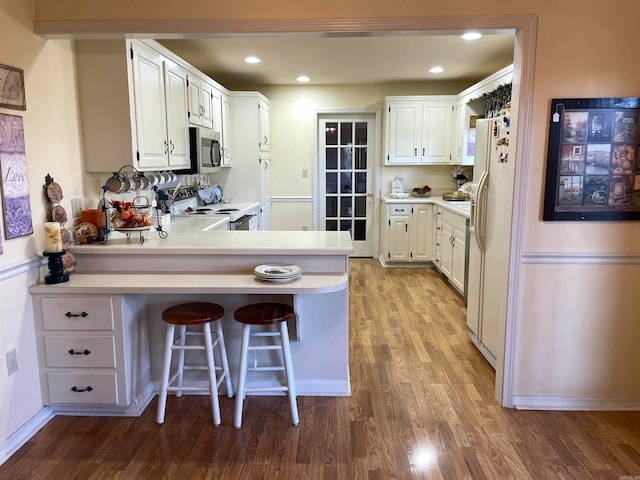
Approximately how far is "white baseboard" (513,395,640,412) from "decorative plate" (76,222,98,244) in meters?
2.56

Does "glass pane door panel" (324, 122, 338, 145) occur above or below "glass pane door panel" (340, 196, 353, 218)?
above

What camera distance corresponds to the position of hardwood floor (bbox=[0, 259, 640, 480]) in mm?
2072

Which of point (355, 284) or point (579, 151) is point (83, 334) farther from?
point (355, 284)

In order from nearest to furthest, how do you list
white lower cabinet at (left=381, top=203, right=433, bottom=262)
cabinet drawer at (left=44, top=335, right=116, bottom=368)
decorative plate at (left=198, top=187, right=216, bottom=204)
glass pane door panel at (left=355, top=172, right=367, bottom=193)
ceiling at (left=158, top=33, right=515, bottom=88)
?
1. cabinet drawer at (left=44, top=335, right=116, bottom=368)
2. ceiling at (left=158, top=33, right=515, bottom=88)
3. decorative plate at (left=198, top=187, right=216, bottom=204)
4. white lower cabinet at (left=381, top=203, right=433, bottom=262)
5. glass pane door panel at (left=355, top=172, right=367, bottom=193)

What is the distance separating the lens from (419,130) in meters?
5.84

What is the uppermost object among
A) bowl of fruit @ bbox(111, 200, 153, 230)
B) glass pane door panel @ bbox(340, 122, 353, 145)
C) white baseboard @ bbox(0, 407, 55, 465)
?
glass pane door panel @ bbox(340, 122, 353, 145)

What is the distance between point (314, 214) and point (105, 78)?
389 centimetres

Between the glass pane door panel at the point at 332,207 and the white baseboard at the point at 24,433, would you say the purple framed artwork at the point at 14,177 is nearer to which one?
the white baseboard at the point at 24,433

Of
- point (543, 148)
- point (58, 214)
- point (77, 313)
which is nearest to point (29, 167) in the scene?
point (58, 214)

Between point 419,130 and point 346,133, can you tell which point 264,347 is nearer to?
point 419,130

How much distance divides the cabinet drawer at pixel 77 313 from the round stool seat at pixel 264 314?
0.66 m

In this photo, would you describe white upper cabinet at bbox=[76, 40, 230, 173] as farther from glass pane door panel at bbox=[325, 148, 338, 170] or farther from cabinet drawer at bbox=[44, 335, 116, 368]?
glass pane door panel at bbox=[325, 148, 338, 170]

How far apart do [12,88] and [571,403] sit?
3282 millimetres

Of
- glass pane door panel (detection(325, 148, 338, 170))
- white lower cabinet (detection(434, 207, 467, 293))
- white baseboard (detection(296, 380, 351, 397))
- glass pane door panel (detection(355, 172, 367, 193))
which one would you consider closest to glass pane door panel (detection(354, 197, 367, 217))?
glass pane door panel (detection(355, 172, 367, 193))
